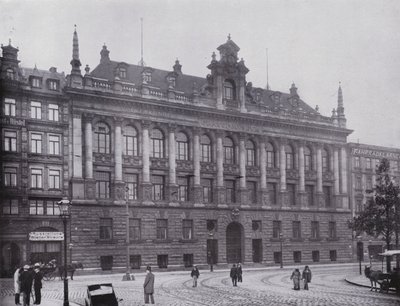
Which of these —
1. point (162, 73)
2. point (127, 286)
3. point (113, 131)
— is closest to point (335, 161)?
point (162, 73)

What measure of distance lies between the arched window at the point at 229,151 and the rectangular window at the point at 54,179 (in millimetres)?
18504

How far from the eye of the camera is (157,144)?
60.8m

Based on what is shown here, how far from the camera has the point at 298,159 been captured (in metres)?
70.5

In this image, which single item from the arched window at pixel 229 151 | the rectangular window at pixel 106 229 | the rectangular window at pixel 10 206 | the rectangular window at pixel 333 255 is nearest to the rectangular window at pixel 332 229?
the rectangular window at pixel 333 255

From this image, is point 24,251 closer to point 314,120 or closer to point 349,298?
point 349,298

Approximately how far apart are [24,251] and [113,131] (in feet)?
45.1

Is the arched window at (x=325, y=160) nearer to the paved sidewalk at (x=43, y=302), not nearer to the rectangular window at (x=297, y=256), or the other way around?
the rectangular window at (x=297, y=256)

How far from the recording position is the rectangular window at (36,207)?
52.1 meters

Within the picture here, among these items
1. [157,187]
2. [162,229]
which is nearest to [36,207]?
[157,187]

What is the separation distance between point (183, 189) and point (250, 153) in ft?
31.6

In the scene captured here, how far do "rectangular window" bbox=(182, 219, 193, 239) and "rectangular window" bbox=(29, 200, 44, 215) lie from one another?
14.6m

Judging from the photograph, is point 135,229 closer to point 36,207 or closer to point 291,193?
point 36,207

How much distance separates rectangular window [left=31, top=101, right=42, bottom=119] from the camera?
5309 cm

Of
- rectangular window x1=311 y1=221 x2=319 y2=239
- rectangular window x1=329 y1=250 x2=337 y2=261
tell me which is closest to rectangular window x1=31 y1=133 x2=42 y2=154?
rectangular window x1=311 y1=221 x2=319 y2=239
